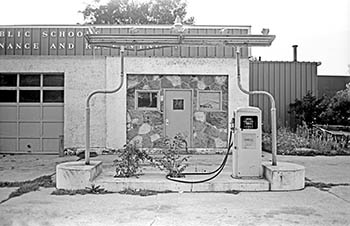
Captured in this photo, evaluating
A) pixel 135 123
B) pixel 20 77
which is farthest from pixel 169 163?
pixel 20 77

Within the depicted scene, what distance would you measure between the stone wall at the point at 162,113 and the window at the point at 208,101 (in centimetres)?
11

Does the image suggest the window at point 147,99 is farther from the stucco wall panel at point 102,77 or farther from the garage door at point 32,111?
the garage door at point 32,111

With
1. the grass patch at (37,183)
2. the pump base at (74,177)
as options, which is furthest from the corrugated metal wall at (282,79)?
the pump base at (74,177)

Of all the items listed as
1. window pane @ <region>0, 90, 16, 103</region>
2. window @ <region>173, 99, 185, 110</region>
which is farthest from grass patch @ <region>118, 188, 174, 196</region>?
window pane @ <region>0, 90, 16, 103</region>

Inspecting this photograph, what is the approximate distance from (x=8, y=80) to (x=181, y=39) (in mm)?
8673

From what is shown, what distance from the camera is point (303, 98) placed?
1930 centimetres

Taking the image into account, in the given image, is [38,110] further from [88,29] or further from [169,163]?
[169,163]

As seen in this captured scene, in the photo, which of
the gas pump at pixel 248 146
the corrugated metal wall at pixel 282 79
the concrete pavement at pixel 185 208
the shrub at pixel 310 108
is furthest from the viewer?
the corrugated metal wall at pixel 282 79

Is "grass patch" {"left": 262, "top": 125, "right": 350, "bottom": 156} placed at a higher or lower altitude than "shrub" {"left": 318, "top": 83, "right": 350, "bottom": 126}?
lower

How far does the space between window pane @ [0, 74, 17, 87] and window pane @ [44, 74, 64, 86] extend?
42.4 inches

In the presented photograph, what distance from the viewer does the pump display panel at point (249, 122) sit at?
905 centimetres

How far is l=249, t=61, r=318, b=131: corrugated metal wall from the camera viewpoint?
20.2 m

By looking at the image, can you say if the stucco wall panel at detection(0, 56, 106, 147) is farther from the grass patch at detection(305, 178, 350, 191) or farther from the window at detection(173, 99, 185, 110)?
the grass patch at detection(305, 178, 350, 191)

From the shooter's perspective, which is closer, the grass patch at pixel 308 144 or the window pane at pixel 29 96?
the grass patch at pixel 308 144
